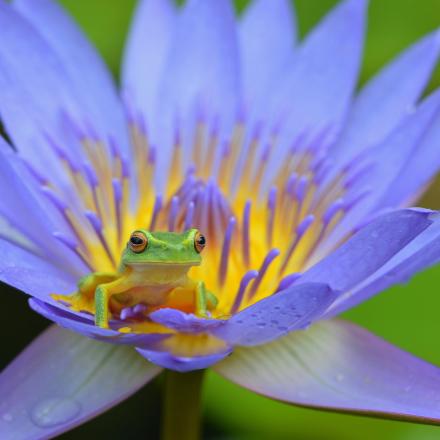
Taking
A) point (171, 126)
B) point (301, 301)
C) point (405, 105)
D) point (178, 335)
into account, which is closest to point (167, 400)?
point (178, 335)

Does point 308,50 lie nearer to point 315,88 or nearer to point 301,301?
point 315,88

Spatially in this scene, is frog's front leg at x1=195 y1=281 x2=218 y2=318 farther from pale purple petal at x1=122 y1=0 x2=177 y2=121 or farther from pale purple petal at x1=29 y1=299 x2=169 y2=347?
pale purple petal at x1=122 y1=0 x2=177 y2=121

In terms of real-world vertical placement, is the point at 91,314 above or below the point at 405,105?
below

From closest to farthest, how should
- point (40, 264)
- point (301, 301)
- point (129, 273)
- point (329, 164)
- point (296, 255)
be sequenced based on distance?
point (301, 301)
point (129, 273)
point (40, 264)
point (296, 255)
point (329, 164)

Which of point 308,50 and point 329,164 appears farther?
point 308,50

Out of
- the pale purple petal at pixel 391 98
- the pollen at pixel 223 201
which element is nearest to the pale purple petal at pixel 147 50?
the pollen at pixel 223 201

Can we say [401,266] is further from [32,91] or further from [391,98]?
[32,91]

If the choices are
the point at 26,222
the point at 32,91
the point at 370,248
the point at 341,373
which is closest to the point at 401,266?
the point at 370,248
